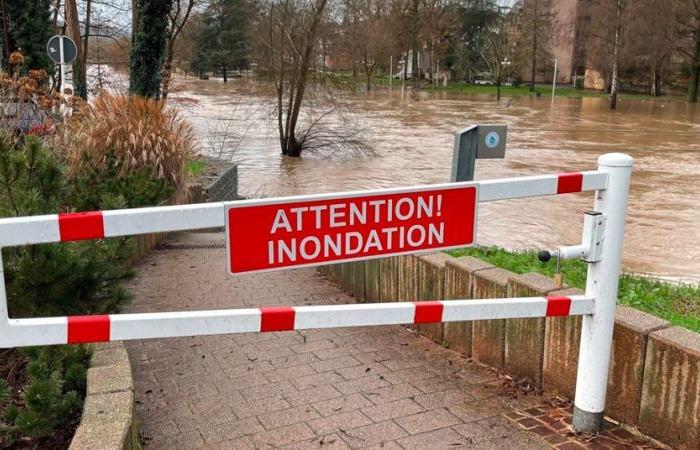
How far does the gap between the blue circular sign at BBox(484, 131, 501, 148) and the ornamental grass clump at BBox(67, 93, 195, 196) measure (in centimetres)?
395

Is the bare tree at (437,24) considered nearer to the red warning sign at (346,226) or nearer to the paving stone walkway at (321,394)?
the paving stone walkway at (321,394)

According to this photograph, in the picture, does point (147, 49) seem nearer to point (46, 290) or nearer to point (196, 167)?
point (196, 167)

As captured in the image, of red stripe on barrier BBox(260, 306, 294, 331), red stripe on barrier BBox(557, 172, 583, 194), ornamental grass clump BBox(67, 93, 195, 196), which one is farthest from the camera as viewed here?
ornamental grass clump BBox(67, 93, 195, 196)

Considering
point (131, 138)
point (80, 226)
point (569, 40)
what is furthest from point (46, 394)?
point (569, 40)

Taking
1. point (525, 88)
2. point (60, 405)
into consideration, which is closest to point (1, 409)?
point (60, 405)

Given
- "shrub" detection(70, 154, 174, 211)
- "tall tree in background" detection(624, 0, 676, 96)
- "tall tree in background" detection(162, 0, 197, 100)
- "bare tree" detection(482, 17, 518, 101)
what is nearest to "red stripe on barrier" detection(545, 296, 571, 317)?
"shrub" detection(70, 154, 174, 211)

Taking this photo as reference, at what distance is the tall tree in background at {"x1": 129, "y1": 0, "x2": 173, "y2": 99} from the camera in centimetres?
1458

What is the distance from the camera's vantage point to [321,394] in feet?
11.8

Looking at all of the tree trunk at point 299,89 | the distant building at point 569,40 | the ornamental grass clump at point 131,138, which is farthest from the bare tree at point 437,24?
the ornamental grass clump at point 131,138

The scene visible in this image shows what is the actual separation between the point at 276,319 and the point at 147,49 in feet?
44.1

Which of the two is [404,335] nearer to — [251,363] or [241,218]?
[251,363]

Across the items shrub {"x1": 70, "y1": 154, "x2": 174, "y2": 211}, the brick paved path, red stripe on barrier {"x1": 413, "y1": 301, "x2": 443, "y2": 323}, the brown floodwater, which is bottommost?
the brown floodwater

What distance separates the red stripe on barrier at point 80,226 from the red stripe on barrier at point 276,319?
0.64 m

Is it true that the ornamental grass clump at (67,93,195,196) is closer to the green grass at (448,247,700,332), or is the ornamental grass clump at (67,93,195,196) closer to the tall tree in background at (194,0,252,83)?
the green grass at (448,247,700,332)
